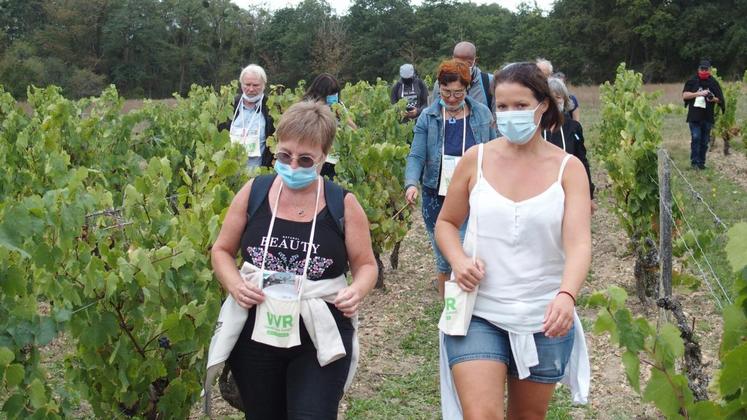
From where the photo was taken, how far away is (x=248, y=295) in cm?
283

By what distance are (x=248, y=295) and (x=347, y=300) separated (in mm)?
315

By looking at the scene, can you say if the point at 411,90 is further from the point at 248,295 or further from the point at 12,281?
the point at 12,281

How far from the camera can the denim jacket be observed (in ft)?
17.6

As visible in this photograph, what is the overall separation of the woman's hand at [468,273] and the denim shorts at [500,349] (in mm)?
121

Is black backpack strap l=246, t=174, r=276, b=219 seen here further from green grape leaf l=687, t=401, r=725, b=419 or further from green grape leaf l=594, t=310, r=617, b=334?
green grape leaf l=687, t=401, r=725, b=419

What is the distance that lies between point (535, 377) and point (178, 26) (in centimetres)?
6856

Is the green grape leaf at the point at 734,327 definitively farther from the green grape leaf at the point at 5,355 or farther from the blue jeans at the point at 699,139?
the blue jeans at the point at 699,139

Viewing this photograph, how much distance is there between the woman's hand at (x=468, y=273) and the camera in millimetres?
2859

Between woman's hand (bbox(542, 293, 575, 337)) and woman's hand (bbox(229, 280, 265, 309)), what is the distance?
2.92 ft

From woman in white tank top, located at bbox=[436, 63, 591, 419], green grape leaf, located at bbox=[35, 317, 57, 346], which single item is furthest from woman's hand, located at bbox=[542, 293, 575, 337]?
green grape leaf, located at bbox=[35, 317, 57, 346]

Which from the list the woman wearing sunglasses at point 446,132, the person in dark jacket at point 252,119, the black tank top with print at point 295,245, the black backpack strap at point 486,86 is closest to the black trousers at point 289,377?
the black tank top with print at point 295,245

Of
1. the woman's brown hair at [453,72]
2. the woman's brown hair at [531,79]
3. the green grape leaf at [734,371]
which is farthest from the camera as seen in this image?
the woman's brown hair at [453,72]

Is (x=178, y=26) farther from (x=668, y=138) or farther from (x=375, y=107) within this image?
(x=375, y=107)

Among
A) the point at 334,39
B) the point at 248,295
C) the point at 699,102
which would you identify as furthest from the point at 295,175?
the point at 334,39
